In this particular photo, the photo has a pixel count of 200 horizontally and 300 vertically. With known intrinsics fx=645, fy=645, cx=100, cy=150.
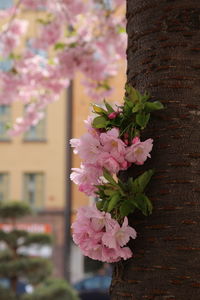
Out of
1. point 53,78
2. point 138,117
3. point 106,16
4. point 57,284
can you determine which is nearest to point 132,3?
point 138,117

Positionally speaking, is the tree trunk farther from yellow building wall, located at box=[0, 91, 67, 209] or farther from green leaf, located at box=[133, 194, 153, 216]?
yellow building wall, located at box=[0, 91, 67, 209]

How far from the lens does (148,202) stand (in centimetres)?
182

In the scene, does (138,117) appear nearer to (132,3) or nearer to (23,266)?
(132,3)

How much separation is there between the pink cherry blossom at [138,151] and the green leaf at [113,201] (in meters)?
0.12

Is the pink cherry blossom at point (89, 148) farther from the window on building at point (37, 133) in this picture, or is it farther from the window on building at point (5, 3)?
the window on building at point (5, 3)

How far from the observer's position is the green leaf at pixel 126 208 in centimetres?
185

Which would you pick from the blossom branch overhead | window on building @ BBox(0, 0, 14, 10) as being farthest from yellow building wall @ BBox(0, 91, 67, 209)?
the blossom branch overhead

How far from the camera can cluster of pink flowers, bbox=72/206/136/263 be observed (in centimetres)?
184

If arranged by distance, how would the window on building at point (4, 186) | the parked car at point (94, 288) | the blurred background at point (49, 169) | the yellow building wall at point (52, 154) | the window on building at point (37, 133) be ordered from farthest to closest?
the window on building at point (37, 133), the window on building at point (4, 186), the yellow building wall at point (52, 154), the blurred background at point (49, 169), the parked car at point (94, 288)

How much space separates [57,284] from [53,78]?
3266mm

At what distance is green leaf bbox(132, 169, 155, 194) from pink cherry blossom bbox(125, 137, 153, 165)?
47 millimetres

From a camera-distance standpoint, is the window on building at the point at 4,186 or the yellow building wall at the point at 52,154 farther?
the window on building at the point at 4,186

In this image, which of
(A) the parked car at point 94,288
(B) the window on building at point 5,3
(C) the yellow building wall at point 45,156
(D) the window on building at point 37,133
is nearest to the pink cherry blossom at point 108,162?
(A) the parked car at point 94,288

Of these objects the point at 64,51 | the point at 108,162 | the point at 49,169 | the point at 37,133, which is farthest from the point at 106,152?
the point at 37,133
